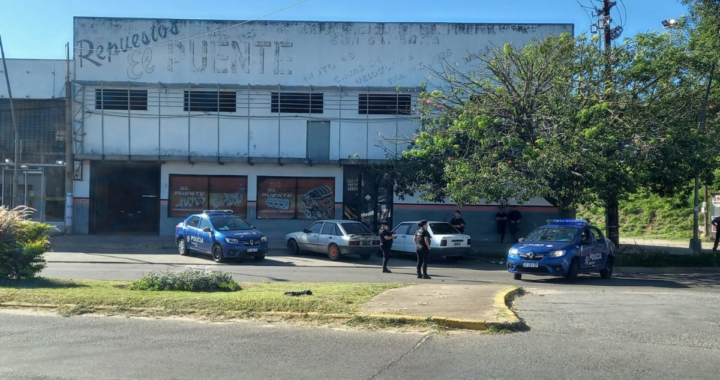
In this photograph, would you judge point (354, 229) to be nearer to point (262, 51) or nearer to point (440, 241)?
point (440, 241)

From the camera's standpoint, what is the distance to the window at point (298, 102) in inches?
1105

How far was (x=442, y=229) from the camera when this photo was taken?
67.7ft

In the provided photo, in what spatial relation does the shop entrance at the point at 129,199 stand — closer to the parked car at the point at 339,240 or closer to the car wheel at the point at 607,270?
the parked car at the point at 339,240

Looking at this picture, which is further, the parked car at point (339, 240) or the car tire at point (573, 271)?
the parked car at point (339, 240)

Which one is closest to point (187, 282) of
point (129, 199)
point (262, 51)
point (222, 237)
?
point (222, 237)

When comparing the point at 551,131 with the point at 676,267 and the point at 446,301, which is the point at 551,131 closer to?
the point at 676,267

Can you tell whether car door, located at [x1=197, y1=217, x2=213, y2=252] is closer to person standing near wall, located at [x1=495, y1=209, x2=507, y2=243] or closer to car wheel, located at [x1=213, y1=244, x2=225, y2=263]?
car wheel, located at [x1=213, y1=244, x2=225, y2=263]

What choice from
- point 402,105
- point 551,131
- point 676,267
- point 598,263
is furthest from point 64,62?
point 676,267

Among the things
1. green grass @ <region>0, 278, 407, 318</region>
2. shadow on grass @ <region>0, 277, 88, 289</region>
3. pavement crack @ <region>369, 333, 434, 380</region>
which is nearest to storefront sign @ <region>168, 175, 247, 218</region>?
shadow on grass @ <region>0, 277, 88, 289</region>

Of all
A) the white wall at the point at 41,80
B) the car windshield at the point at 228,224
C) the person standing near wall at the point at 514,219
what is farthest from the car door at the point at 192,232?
the person standing near wall at the point at 514,219

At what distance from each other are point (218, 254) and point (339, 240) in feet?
12.4

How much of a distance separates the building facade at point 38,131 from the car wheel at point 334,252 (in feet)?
48.1

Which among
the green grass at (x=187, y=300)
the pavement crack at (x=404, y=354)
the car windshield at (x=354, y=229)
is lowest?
the pavement crack at (x=404, y=354)

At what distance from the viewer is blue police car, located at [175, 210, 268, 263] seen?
61.7ft
